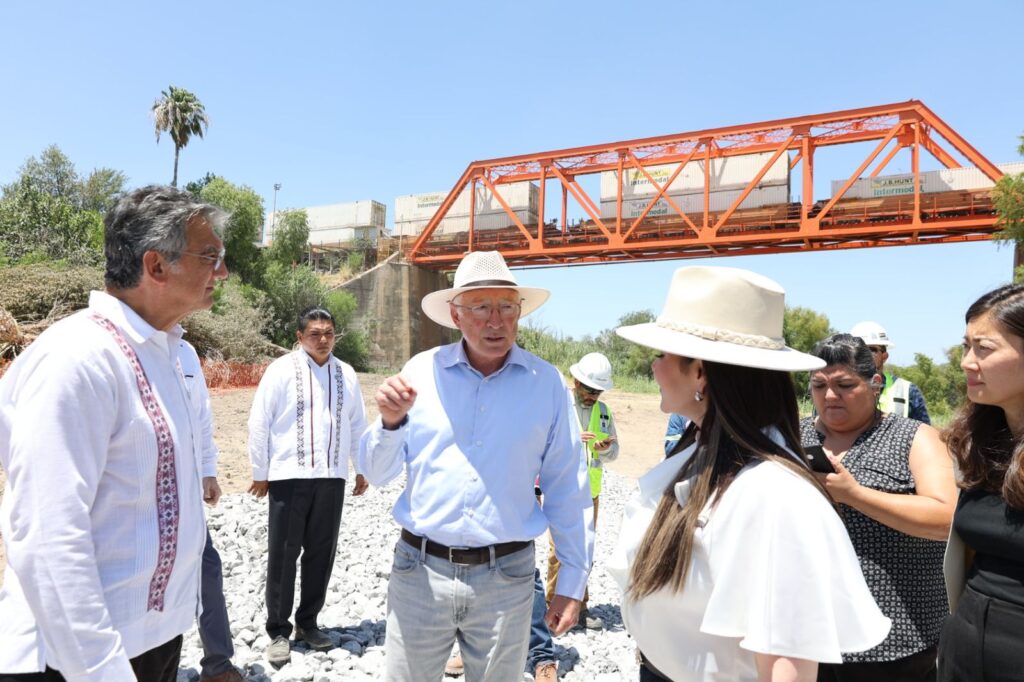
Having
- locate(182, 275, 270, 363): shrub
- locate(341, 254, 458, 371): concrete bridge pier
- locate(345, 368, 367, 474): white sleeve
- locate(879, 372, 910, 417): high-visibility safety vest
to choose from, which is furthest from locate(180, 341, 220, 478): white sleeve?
locate(341, 254, 458, 371): concrete bridge pier

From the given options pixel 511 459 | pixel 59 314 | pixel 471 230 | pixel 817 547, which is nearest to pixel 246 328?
pixel 59 314

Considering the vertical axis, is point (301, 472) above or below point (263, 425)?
below

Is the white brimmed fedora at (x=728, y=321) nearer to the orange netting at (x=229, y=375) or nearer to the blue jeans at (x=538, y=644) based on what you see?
the blue jeans at (x=538, y=644)

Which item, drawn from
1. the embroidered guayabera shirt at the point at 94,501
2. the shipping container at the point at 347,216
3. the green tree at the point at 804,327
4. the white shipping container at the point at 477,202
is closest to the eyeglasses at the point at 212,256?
the embroidered guayabera shirt at the point at 94,501

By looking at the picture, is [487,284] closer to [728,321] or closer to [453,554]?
[453,554]

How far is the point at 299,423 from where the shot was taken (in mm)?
4066

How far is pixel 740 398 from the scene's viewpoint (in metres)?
1.50

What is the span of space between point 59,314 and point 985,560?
2182cm

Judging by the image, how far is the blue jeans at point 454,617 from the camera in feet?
7.77

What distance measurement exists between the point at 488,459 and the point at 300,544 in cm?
214

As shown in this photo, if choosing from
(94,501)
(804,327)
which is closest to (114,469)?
(94,501)

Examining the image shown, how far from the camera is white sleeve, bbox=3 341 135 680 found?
141cm

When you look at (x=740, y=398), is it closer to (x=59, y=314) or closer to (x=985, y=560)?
(x=985, y=560)

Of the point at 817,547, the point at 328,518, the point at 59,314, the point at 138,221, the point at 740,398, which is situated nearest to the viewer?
the point at 817,547
